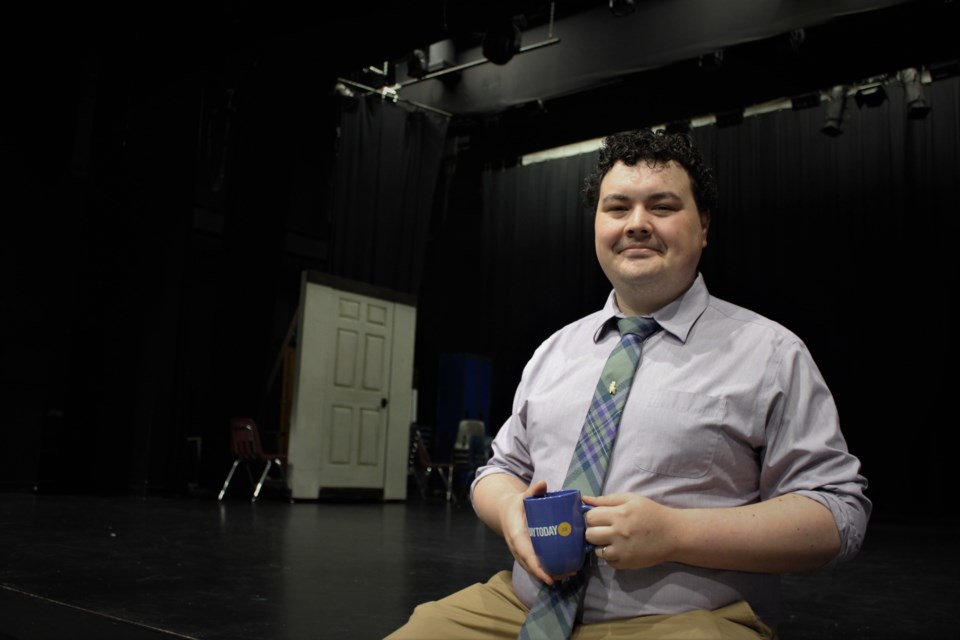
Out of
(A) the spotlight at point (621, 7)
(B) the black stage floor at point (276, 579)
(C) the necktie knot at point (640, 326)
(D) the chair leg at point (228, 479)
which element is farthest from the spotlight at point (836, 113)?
(C) the necktie knot at point (640, 326)

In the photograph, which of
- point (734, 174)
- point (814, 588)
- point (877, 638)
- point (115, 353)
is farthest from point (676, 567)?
point (734, 174)

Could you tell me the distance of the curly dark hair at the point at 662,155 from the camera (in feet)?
3.85

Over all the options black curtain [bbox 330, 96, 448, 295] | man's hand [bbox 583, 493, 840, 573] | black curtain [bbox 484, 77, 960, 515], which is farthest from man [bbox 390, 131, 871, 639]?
black curtain [bbox 484, 77, 960, 515]

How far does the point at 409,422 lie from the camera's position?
872 centimetres

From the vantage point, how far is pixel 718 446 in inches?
42.0

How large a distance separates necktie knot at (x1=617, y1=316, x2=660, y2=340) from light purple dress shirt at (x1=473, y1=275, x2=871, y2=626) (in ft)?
0.08

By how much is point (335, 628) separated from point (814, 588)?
186 cm

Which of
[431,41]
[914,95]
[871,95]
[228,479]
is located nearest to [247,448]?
[228,479]

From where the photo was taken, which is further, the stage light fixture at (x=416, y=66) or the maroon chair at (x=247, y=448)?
the stage light fixture at (x=416, y=66)

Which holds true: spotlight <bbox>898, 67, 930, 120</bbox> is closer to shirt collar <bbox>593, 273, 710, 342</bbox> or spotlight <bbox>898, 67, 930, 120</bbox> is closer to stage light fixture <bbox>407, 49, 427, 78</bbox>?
stage light fixture <bbox>407, 49, 427, 78</bbox>

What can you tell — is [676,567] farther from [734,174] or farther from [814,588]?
[734,174]

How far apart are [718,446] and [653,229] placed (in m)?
0.29

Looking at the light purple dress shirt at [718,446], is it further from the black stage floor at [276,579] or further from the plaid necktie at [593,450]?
the black stage floor at [276,579]

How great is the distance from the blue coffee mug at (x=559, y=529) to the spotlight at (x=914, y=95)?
8.27 meters
